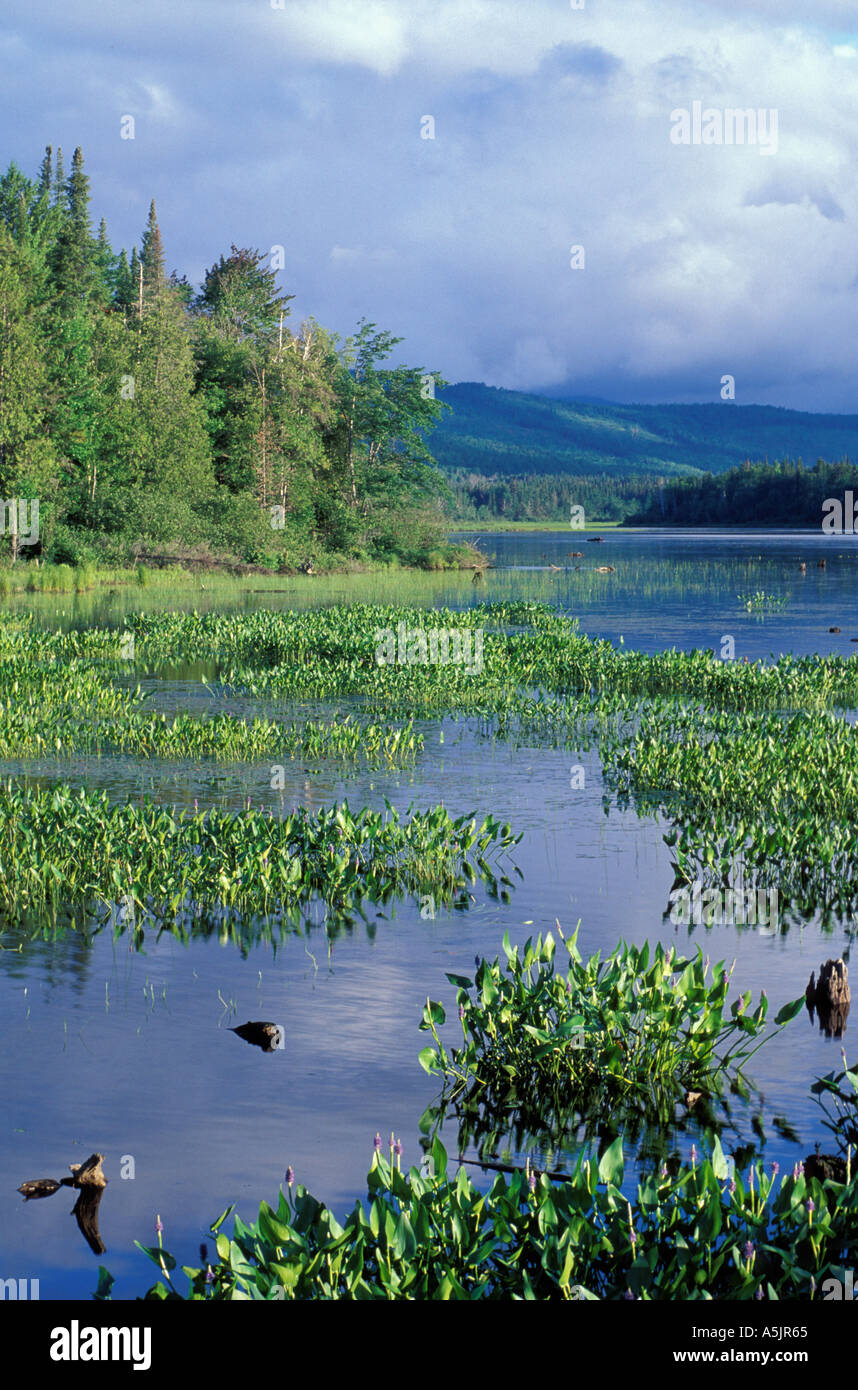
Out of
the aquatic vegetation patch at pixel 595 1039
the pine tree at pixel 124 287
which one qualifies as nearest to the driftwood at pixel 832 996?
the aquatic vegetation patch at pixel 595 1039

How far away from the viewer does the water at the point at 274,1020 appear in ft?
22.4

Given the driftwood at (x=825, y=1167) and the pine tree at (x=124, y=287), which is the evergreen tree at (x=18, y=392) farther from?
the driftwood at (x=825, y=1167)

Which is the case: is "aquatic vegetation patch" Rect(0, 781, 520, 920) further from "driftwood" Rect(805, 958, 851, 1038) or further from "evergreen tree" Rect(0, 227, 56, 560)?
"evergreen tree" Rect(0, 227, 56, 560)

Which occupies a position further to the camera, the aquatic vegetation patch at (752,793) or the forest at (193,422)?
the forest at (193,422)

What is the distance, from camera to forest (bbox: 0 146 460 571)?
204ft

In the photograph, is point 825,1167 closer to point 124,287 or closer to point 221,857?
point 221,857

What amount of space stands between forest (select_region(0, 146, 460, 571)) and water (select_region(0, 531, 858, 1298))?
4719 centimetres

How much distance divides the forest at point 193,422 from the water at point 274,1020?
47188 mm

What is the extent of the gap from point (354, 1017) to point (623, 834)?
6.41 m

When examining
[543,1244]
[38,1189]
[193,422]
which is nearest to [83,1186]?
[38,1189]

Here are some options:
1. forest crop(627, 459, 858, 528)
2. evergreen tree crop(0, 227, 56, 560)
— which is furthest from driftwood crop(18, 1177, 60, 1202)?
forest crop(627, 459, 858, 528)

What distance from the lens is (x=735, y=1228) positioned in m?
5.59
